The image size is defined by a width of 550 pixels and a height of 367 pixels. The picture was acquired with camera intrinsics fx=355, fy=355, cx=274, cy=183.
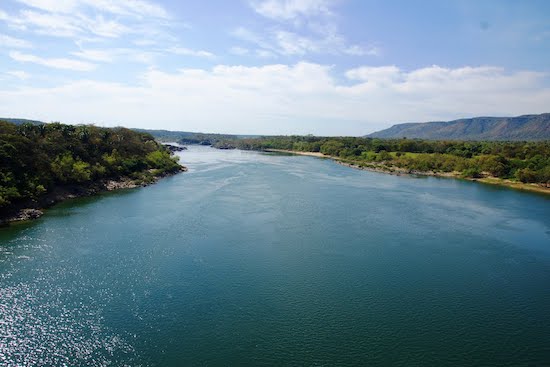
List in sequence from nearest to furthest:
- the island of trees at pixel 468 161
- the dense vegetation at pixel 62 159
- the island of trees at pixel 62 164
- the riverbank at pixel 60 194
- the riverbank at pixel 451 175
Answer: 1. the riverbank at pixel 60 194
2. the island of trees at pixel 62 164
3. the dense vegetation at pixel 62 159
4. the riverbank at pixel 451 175
5. the island of trees at pixel 468 161

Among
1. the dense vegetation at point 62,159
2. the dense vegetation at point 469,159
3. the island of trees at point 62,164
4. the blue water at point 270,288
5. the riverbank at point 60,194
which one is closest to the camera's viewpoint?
the blue water at point 270,288

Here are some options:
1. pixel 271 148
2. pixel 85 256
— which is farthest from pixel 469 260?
pixel 271 148

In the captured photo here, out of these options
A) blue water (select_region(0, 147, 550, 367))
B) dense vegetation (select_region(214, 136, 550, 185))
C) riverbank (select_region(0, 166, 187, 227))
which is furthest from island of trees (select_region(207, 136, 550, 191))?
riverbank (select_region(0, 166, 187, 227))

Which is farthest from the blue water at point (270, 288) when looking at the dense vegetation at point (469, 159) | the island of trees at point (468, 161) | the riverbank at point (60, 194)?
the dense vegetation at point (469, 159)

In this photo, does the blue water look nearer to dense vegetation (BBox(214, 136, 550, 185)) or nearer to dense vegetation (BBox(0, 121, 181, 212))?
dense vegetation (BBox(0, 121, 181, 212))

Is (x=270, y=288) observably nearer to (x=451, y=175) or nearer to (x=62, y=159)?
(x=62, y=159)

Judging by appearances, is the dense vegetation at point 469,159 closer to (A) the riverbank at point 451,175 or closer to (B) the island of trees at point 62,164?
(A) the riverbank at point 451,175

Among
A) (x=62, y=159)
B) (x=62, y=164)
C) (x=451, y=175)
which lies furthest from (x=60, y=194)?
(x=451, y=175)
